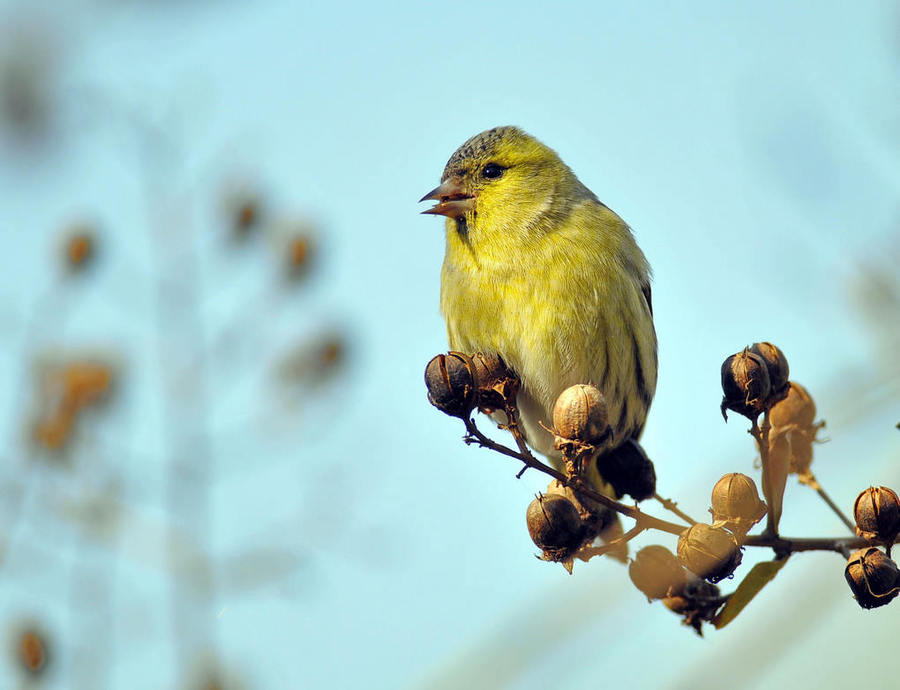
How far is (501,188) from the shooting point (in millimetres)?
4059

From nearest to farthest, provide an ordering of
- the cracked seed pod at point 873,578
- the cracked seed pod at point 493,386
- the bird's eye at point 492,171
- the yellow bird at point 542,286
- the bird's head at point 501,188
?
the cracked seed pod at point 873,578, the cracked seed pod at point 493,386, the yellow bird at point 542,286, the bird's head at point 501,188, the bird's eye at point 492,171

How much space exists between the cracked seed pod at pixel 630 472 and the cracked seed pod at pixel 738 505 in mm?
825

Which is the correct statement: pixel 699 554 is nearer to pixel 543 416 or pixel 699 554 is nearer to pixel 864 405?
pixel 864 405

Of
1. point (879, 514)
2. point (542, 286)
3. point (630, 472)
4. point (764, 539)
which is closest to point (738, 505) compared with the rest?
point (764, 539)

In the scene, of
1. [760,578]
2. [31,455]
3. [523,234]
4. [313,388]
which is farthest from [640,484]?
[31,455]

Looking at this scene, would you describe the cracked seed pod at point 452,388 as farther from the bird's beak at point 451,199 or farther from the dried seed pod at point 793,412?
the bird's beak at point 451,199

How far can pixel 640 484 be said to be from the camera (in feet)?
10.4

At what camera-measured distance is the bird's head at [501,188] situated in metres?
3.90

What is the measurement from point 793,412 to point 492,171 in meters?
1.80

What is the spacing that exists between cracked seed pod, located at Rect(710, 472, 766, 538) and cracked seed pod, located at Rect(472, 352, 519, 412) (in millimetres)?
820

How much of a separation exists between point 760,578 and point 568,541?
0.47 m

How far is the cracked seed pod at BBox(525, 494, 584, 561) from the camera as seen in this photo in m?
2.54

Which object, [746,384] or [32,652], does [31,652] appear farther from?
[746,384]

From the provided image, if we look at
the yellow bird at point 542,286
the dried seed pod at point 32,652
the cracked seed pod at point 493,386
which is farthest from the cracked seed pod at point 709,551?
the dried seed pod at point 32,652
